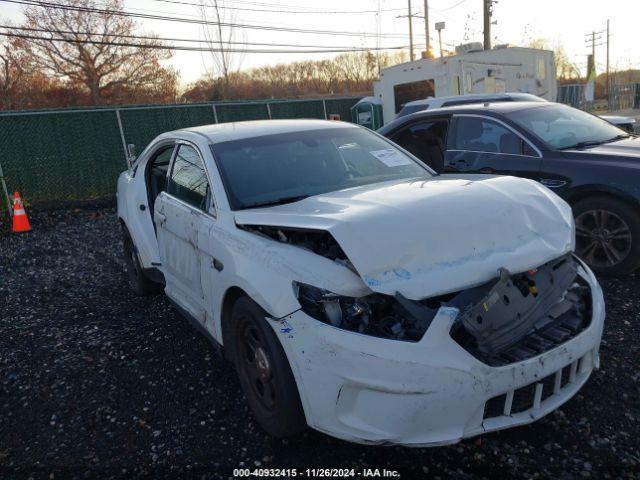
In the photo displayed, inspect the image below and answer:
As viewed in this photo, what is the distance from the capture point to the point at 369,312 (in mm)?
2312

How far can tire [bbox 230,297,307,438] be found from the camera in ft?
8.03

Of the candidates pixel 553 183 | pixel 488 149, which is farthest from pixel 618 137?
pixel 488 149

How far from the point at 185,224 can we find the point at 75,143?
922 centimetres

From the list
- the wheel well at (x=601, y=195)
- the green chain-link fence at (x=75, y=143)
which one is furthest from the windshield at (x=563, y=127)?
the green chain-link fence at (x=75, y=143)

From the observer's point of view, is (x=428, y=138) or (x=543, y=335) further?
(x=428, y=138)

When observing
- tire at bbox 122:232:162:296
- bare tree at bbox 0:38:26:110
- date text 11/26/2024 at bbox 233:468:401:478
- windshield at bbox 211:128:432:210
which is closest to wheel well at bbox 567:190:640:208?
windshield at bbox 211:128:432:210

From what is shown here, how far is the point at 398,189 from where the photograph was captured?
3.05 m

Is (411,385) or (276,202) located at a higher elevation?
(276,202)

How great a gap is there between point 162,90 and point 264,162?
106 feet

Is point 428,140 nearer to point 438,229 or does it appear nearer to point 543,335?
point 438,229

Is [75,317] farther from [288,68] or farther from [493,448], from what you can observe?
[288,68]

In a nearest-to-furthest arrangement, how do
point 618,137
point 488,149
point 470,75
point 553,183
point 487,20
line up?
1. point 553,183
2. point 618,137
3. point 488,149
4. point 470,75
5. point 487,20

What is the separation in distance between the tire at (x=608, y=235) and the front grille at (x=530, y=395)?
8.10ft

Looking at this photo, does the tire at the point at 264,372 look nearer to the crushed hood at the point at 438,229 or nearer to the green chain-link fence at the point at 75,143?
the crushed hood at the point at 438,229
